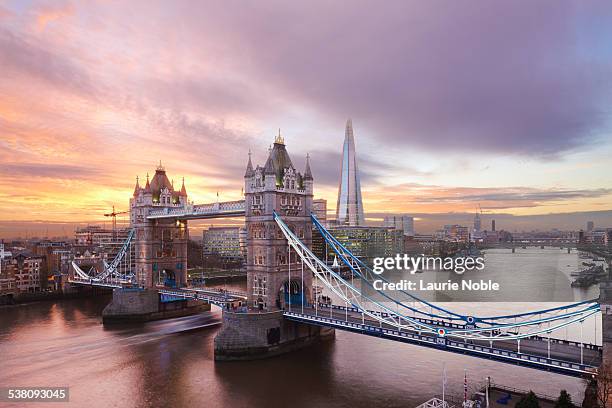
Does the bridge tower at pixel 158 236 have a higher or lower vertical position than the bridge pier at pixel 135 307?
higher

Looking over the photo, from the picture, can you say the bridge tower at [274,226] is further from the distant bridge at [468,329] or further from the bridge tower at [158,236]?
the bridge tower at [158,236]

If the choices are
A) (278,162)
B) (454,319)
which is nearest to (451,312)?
(454,319)

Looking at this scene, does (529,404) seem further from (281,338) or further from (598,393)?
(281,338)

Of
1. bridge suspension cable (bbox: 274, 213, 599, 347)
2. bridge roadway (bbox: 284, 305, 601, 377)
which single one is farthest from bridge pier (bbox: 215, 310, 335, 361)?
bridge suspension cable (bbox: 274, 213, 599, 347)

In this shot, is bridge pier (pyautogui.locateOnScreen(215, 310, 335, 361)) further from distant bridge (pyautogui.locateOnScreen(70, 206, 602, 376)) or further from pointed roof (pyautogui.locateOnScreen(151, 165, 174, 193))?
pointed roof (pyautogui.locateOnScreen(151, 165, 174, 193))

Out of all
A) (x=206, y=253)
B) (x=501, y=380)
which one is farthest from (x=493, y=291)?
(x=206, y=253)

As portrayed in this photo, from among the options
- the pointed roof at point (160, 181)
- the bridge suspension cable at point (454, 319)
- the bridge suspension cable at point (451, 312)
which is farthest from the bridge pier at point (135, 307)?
the bridge suspension cable at point (451, 312)
